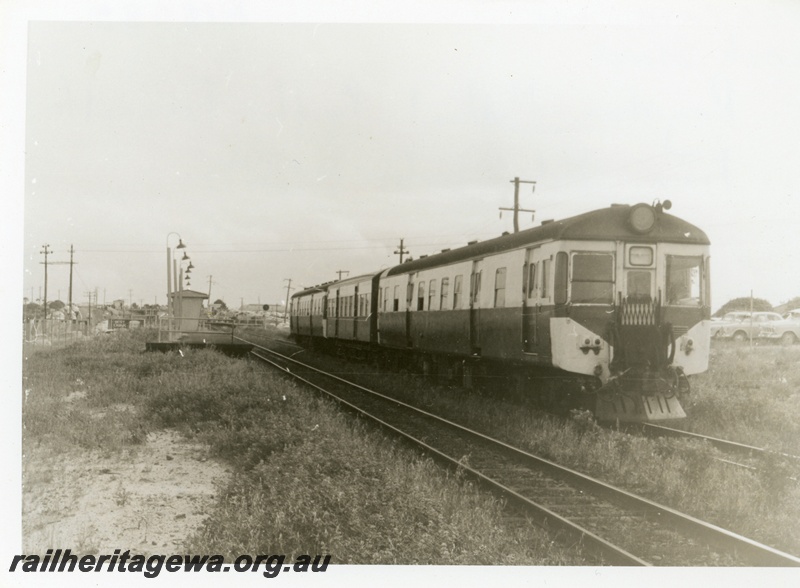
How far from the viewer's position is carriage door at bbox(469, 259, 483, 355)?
13.1 metres

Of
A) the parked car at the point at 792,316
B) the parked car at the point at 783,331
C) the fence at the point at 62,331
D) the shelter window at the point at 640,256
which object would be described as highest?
the shelter window at the point at 640,256

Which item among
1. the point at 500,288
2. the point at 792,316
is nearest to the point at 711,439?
the point at 500,288

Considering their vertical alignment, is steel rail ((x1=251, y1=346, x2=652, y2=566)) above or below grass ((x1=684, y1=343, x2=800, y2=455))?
below

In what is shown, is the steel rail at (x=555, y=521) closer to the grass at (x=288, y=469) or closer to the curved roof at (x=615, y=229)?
the grass at (x=288, y=469)

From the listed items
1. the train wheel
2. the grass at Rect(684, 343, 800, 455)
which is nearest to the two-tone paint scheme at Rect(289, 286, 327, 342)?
the train wheel

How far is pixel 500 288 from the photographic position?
12.2 meters

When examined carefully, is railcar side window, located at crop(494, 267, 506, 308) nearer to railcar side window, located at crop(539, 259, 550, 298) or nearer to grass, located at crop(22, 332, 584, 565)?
railcar side window, located at crop(539, 259, 550, 298)

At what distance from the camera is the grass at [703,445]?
6.67 metres

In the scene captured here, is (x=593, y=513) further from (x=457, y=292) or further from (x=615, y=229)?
(x=457, y=292)

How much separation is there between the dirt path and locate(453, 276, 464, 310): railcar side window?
6349 mm

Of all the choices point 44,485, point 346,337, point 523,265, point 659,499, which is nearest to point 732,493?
point 659,499

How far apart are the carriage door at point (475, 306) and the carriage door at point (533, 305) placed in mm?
1979

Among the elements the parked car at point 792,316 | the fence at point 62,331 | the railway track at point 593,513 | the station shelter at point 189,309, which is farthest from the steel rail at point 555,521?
the fence at point 62,331

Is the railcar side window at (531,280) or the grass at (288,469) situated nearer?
the grass at (288,469)
